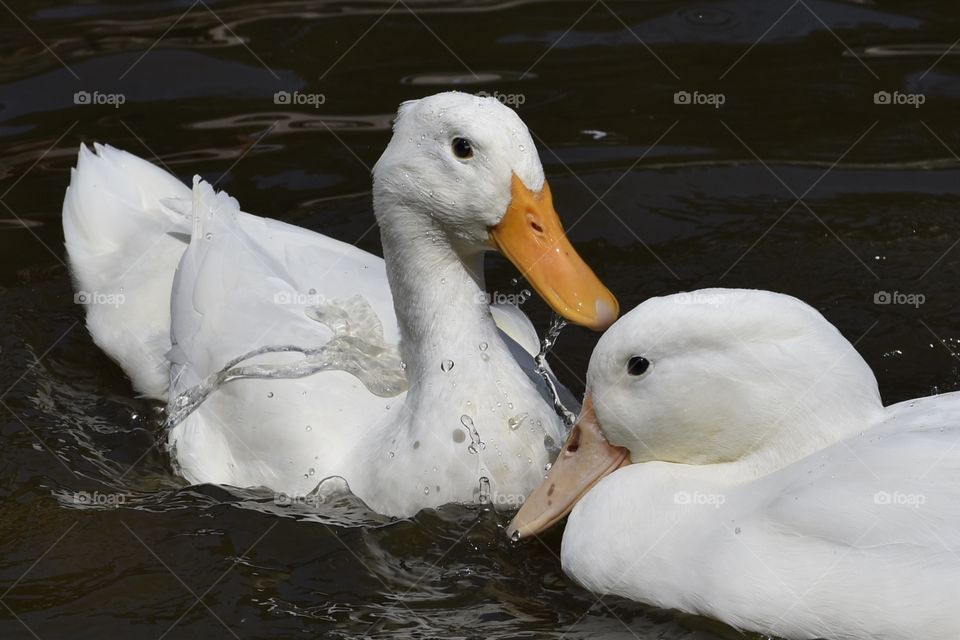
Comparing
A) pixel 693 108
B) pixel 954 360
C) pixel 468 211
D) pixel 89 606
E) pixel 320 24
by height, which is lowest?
pixel 89 606

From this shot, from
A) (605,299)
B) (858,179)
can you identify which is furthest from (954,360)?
(605,299)

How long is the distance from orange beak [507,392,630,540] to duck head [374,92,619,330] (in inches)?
16.1

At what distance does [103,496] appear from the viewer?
595 centimetres

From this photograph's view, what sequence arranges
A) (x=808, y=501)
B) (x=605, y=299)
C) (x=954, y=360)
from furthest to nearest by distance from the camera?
(x=954, y=360), (x=605, y=299), (x=808, y=501)

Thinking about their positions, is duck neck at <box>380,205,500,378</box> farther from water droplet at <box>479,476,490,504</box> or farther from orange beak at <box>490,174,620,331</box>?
water droplet at <box>479,476,490,504</box>

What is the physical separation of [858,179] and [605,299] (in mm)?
3161

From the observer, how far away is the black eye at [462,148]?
522 centimetres

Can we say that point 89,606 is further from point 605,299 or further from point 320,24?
Result: point 320,24

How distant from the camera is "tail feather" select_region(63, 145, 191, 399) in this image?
22.7 ft

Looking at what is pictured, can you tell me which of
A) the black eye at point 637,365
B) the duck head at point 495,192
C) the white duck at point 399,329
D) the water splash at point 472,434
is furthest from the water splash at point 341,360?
the black eye at point 637,365

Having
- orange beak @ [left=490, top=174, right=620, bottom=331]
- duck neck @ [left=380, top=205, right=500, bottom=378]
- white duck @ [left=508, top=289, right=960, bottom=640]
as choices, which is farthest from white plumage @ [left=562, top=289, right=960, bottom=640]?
duck neck @ [left=380, top=205, right=500, bottom=378]

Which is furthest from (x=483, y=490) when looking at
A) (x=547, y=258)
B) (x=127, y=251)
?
(x=127, y=251)

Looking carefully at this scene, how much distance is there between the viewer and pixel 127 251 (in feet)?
23.6

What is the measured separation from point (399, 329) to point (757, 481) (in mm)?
1584
